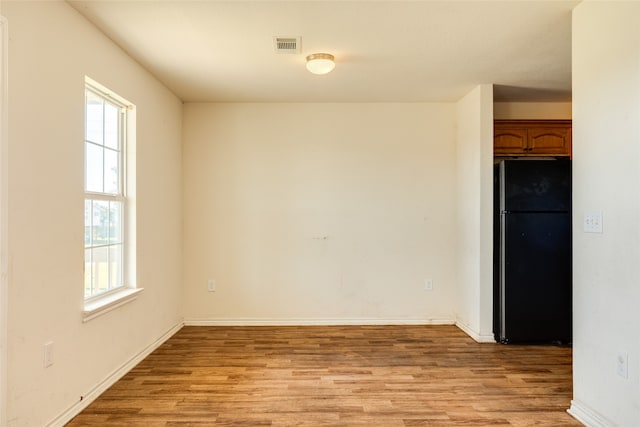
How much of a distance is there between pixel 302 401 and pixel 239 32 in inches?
98.5

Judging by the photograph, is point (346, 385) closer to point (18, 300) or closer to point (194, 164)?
point (18, 300)

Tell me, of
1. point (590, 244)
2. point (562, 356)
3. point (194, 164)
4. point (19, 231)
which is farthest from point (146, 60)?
point (562, 356)

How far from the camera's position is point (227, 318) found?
13.8 ft

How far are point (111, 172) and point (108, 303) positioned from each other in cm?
99

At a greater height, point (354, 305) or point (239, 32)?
point (239, 32)

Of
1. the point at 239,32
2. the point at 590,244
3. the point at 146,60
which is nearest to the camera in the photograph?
the point at 590,244

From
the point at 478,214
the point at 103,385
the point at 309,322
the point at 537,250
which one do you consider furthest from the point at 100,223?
the point at 537,250

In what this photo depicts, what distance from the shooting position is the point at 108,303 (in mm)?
2623

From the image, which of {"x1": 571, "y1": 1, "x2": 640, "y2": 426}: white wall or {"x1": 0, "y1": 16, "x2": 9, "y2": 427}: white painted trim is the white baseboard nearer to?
{"x1": 571, "y1": 1, "x2": 640, "y2": 426}: white wall

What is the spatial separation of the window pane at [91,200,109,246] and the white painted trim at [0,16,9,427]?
87 cm

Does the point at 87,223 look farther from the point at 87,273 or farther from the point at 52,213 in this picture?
the point at 52,213

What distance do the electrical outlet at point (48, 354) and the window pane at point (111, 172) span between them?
115 cm

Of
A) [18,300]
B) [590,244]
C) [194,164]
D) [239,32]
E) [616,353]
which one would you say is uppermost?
[239,32]

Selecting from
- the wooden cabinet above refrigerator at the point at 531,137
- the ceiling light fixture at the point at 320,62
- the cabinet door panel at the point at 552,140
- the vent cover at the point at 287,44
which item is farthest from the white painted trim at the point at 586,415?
the vent cover at the point at 287,44
